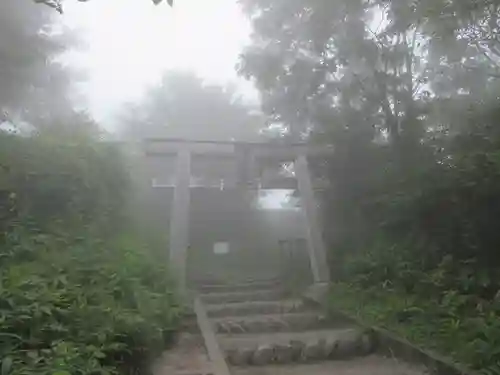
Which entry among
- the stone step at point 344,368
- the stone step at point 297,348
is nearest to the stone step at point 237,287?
the stone step at point 297,348

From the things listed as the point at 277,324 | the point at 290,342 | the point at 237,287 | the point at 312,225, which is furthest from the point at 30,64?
the point at 290,342

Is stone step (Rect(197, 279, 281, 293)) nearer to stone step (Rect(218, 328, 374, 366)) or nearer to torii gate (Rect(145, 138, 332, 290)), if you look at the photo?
torii gate (Rect(145, 138, 332, 290))

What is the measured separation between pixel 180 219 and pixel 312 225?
6.67 ft

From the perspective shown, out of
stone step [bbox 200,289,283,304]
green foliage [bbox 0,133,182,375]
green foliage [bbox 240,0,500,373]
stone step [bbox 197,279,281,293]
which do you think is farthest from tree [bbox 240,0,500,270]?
green foliage [bbox 0,133,182,375]

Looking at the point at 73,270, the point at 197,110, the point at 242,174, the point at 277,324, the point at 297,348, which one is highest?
the point at 197,110

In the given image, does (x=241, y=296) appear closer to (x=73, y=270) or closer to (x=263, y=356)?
(x=263, y=356)

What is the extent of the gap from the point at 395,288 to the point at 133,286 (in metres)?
3.07

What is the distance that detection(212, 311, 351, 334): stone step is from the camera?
5.93 meters

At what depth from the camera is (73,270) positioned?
4125 millimetres

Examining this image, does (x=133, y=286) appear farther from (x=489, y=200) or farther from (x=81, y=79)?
(x=81, y=79)

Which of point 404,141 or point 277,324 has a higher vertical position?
point 404,141

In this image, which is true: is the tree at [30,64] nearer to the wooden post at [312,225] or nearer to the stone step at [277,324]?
the wooden post at [312,225]

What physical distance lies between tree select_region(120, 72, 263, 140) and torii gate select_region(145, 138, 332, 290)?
2.18 meters

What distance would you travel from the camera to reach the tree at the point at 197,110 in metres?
12.1
